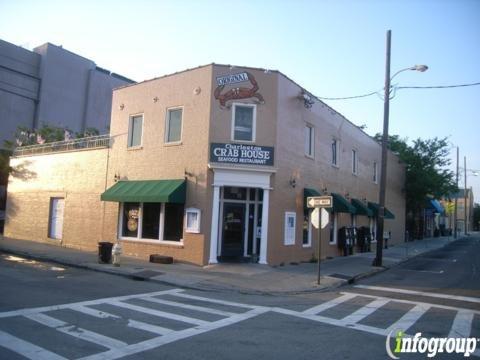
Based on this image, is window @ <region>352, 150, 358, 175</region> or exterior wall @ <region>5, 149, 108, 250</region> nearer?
exterior wall @ <region>5, 149, 108, 250</region>

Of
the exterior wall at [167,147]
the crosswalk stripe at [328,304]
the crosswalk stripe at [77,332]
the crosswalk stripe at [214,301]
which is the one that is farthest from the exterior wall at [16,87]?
the crosswalk stripe at [328,304]

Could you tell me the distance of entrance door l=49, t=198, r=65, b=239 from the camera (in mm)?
22812

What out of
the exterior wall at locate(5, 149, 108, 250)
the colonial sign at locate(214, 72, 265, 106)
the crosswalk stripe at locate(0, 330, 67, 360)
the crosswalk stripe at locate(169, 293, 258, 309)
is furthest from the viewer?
the exterior wall at locate(5, 149, 108, 250)

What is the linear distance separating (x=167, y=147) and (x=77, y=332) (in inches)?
448

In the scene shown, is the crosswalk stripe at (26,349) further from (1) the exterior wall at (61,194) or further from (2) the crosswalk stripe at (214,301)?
(1) the exterior wall at (61,194)

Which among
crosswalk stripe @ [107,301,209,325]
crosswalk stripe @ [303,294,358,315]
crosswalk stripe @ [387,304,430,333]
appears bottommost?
crosswalk stripe @ [107,301,209,325]

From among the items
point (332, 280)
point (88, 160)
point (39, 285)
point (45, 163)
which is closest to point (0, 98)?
point (45, 163)

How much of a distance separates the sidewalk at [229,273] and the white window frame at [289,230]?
103 centimetres

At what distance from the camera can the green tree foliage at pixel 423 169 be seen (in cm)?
3891

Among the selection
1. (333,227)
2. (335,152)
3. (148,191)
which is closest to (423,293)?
(333,227)

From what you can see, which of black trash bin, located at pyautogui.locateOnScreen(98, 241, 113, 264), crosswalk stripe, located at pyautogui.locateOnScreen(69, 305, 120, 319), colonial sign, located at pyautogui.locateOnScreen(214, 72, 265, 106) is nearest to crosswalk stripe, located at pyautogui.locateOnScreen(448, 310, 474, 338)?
crosswalk stripe, located at pyautogui.locateOnScreen(69, 305, 120, 319)

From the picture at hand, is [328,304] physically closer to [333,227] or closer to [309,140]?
[309,140]

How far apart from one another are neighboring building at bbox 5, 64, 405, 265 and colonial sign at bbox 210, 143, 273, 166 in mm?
39

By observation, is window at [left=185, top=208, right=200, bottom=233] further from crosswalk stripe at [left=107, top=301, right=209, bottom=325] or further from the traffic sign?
crosswalk stripe at [left=107, top=301, right=209, bottom=325]
